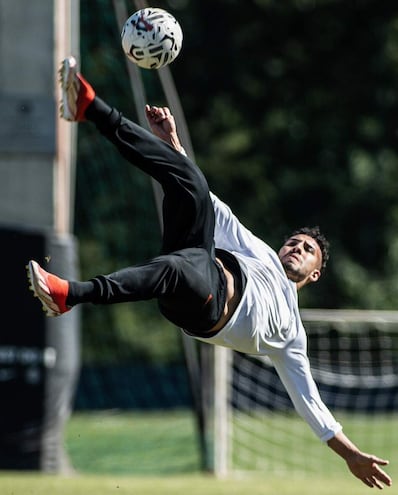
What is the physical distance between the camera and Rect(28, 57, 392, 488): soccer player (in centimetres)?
617

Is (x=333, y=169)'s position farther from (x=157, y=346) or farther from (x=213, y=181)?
(x=157, y=346)

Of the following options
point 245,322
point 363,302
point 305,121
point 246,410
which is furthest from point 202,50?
Answer: point 245,322

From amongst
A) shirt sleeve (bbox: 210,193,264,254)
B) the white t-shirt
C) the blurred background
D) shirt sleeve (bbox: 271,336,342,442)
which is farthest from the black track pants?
the blurred background

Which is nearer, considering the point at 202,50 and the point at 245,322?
the point at 245,322

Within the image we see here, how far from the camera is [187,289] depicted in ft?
21.7

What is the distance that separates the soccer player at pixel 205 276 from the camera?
6.17 meters

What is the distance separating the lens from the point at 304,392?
23.5 feet

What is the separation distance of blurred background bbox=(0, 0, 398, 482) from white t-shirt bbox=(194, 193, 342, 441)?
14.3 m

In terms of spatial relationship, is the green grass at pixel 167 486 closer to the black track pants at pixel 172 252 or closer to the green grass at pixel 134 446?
the green grass at pixel 134 446

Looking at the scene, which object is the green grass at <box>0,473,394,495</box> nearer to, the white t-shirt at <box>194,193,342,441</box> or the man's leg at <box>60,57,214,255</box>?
the white t-shirt at <box>194,193,342,441</box>

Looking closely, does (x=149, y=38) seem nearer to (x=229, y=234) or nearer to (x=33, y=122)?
(x=229, y=234)

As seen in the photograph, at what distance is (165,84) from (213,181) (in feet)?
48.9

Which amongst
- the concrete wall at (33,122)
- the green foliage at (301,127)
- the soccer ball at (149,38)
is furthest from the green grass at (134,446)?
the soccer ball at (149,38)

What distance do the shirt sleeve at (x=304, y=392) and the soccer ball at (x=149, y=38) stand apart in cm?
184
